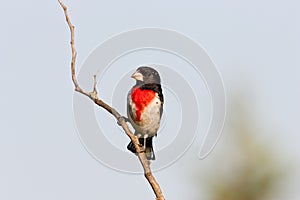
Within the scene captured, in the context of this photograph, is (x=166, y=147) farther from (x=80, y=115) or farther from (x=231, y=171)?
(x=231, y=171)

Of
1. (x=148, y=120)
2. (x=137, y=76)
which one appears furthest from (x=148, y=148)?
(x=137, y=76)

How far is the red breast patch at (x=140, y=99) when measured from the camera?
6.62m

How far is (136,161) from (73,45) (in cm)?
191

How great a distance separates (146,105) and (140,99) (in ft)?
0.28

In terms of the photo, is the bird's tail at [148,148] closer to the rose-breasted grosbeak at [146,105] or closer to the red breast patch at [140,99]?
the rose-breasted grosbeak at [146,105]

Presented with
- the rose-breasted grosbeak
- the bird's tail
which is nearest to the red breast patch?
the rose-breasted grosbeak

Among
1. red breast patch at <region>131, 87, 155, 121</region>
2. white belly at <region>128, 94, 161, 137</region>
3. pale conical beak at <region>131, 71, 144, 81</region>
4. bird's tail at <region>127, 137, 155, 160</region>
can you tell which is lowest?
bird's tail at <region>127, 137, 155, 160</region>

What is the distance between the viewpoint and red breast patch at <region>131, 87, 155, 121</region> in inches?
261

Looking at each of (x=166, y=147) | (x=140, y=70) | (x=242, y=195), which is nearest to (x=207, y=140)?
(x=166, y=147)

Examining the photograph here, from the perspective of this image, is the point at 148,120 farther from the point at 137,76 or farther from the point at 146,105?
the point at 137,76

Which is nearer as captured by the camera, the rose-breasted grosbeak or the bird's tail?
the bird's tail

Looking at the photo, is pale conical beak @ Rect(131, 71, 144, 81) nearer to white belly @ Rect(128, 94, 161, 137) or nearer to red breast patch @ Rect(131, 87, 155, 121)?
red breast patch @ Rect(131, 87, 155, 121)

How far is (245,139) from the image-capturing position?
9008 millimetres

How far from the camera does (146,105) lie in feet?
21.9
